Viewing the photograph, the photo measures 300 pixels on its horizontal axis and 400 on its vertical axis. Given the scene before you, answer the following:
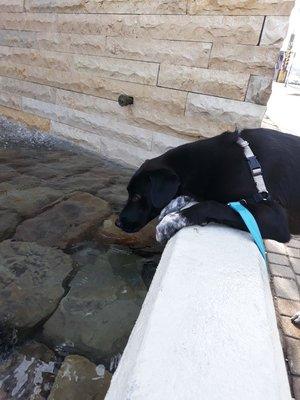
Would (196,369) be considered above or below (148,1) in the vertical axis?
below

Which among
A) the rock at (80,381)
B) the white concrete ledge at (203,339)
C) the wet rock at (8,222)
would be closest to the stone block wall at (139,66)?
the wet rock at (8,222)

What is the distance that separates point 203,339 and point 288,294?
1644 millimetres

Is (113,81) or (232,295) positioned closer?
(232,295)

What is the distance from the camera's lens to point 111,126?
15.0 feet

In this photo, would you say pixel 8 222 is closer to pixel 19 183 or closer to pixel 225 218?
pixel 19 183

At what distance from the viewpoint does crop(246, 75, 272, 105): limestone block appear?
3.31 m

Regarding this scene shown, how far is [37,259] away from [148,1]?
3.10 metres

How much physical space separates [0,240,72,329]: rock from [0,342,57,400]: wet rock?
15cm

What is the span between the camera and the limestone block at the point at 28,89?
518 cm

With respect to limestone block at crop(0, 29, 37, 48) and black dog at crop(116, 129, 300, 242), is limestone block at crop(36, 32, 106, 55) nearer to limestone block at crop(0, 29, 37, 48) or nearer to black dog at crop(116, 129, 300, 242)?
limestone block at crop(0, 29, 37, 48)

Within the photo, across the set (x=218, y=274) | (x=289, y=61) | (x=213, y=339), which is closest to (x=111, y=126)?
(x=218, y=274)

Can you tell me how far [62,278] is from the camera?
2170 millimetres

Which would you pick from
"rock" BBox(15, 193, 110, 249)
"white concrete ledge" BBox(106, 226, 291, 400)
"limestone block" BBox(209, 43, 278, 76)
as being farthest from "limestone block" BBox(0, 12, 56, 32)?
"white concrete ledge" BBox(106, 226, 291, 400)

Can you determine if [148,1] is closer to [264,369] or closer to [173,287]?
[173,287]
